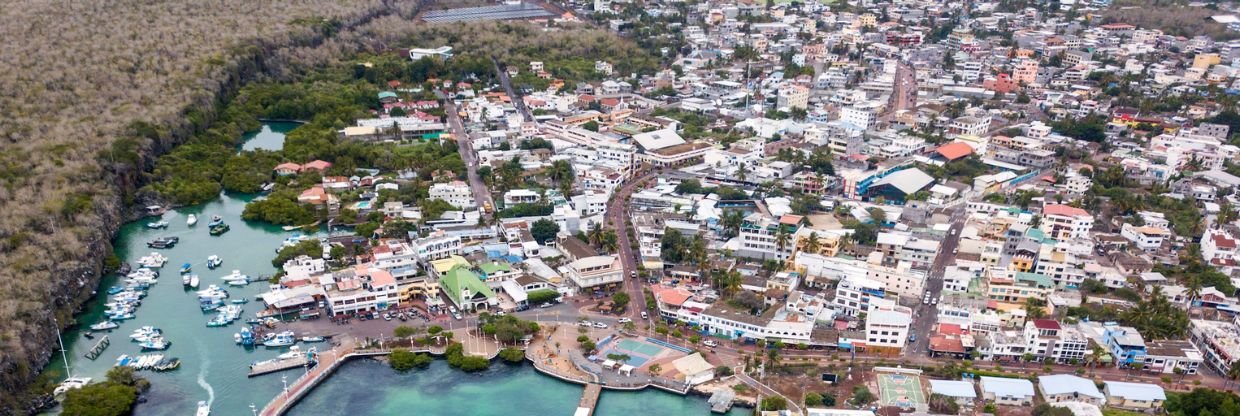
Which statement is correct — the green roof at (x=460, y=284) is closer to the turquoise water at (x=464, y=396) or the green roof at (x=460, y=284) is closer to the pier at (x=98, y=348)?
the turquoise water at (x=464, y=396)

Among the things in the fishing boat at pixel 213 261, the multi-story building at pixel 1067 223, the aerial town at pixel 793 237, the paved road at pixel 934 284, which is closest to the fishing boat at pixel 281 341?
the aerial town at pixel 793 237

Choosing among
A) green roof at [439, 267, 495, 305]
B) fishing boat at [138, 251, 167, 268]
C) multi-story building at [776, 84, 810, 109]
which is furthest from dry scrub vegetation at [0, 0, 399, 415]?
multi-story building at [776, 84, 810, 109]

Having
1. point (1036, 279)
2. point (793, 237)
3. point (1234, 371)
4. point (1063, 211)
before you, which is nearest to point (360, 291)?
point (793, 237)

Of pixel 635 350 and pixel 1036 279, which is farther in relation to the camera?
pixel 1036 279

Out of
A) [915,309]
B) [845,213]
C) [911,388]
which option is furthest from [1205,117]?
[911,388]

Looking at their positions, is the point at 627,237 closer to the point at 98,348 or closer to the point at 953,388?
the point at 953,388
